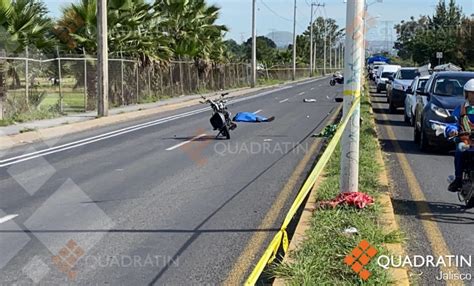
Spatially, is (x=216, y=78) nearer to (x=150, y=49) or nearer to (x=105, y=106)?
(x=150, y=49)

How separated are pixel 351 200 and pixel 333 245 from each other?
1.68 m

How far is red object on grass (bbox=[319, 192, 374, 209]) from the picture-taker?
7617 mm

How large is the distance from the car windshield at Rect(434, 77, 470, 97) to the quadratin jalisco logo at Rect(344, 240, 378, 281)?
9.93 meters

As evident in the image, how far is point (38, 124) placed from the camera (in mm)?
20297

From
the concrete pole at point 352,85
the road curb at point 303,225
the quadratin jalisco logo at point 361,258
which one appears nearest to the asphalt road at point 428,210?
the quadratin jalisco logo at point 361,258

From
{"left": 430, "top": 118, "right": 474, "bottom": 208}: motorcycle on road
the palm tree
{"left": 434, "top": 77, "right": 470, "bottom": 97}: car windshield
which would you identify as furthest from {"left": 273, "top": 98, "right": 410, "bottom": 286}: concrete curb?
the palm tree

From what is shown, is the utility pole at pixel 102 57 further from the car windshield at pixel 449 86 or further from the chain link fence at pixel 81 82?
the car windshield at pixel 449 86

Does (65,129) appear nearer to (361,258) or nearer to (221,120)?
(221,120)

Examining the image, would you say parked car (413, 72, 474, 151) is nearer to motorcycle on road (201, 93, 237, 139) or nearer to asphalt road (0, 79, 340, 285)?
asphalt road (0, 79, 340, 285)

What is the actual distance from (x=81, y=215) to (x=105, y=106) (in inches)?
637

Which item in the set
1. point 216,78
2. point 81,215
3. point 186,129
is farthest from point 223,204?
point 216,78

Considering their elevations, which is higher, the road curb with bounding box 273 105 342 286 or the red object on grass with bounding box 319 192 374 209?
the red object on grass with bounding box 319 192 374 209

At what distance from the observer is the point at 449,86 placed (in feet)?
49.8

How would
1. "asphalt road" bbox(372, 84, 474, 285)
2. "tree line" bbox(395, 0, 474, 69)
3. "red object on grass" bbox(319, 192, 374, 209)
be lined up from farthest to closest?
"tree line" bbox(395, 0, 474, 69), "red object on grass" bbox(319, 192, 374, 209), "asphalt road" bbox(372, 84, 474, 285)
